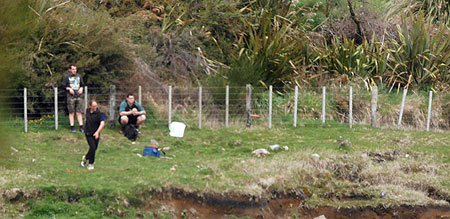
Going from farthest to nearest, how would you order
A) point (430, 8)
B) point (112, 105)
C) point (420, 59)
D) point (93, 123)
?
1. point (430, 8)
2. point (420, 59)
3. point (112, 105)
4. point (93, 123)

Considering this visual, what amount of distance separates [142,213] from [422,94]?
468 inches

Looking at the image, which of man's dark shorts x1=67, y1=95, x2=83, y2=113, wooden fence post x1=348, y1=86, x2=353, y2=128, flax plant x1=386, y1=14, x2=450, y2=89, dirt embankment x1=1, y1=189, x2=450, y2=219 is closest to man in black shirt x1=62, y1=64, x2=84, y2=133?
man's dark shorts x1=67, y1=95, x2=83, y2=113

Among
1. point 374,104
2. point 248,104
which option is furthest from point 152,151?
point 374,104

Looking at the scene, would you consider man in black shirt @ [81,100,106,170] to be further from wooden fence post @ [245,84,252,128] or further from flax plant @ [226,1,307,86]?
flax plant @ [226,1,307,86]

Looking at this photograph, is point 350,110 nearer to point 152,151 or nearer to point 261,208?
point 152,151

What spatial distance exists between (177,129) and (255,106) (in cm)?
303

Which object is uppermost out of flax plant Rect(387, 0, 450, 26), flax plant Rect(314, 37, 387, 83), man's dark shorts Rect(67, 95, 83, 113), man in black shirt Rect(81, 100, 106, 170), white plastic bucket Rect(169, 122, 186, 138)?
flax plant Rect(387, 0, 450, 26)

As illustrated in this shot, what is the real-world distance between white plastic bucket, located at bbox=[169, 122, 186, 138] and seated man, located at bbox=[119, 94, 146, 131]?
0.85 m

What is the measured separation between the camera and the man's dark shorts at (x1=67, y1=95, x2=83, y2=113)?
13367 millimetres

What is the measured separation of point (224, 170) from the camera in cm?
1045

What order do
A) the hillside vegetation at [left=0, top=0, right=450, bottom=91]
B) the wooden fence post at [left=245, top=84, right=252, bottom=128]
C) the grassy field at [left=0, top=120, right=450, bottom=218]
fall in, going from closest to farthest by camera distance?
the grassy field at [left=0, top=120, right=450, bottom=218] → the hillside vegetation at [left=0, top=0, right=450, bottom=91] → the wooden fence post at [left=245, top=84, right=252, bottom=128]

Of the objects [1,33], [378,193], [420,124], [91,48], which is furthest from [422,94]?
[1,33]

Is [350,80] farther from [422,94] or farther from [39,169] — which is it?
[39,169]

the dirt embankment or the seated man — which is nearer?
the dirt embankment
